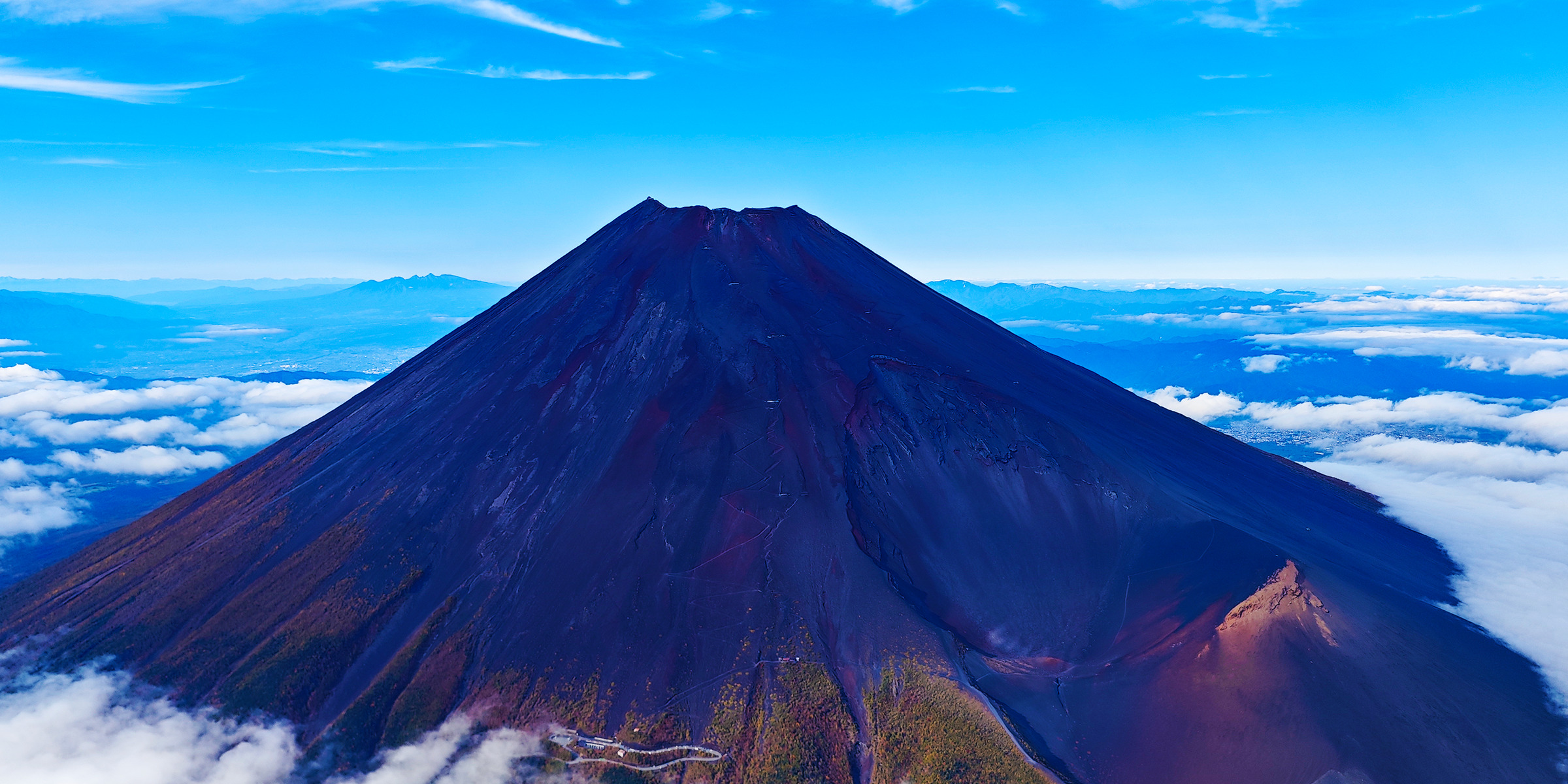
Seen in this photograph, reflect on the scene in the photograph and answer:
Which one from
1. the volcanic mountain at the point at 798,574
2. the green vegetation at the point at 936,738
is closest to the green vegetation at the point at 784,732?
the volcanic mountain at the point at 798,574

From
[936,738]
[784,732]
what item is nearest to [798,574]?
[784,732]

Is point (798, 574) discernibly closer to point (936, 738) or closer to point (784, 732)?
point (784, 732)

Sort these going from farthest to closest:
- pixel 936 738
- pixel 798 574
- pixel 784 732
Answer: pixel 798 574, pixel 784 732, pixel 936 738

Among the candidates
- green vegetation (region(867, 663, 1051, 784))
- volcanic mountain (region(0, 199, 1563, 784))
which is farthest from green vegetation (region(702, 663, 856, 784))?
green vegetation (region(867, 663, 1051, 784))

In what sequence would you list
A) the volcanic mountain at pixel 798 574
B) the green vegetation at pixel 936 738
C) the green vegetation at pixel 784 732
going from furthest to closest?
the volcanic mountain at pixel 798 574 → the green vegetation at pixel 784 732 → the green vegetation at pixel 936 738

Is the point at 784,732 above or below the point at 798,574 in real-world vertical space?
below

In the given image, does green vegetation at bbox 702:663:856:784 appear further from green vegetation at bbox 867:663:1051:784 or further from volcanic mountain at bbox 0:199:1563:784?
green vegetation at bbox 867:663:1051:784

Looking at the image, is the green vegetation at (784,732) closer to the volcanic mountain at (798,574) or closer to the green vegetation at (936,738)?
the volcanic mountain at (798,574)

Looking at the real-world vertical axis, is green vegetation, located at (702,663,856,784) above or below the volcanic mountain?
below

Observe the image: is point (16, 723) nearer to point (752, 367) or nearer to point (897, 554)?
point (752, 367)
